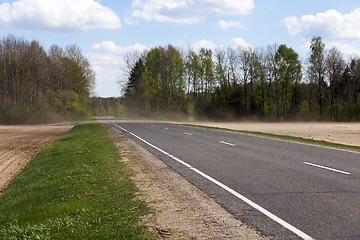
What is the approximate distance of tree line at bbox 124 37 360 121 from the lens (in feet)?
205

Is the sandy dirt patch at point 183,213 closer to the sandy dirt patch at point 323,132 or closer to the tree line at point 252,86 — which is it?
the sandy dirt patch at point 323,132

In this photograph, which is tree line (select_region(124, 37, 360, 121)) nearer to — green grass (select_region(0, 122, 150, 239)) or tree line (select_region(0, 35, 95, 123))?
tree line (select_region(0, 35, 95, 123))

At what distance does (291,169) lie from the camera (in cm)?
932

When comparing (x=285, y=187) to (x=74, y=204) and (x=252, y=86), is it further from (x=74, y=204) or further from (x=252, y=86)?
(x=252, y=86)

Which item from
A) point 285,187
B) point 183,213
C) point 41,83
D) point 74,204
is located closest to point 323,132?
point 285,187

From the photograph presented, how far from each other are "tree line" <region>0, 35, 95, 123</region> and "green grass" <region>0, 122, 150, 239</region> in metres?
58.0

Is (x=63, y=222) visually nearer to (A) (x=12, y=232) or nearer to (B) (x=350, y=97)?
(A) (x=12, y=232)

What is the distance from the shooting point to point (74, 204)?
6.11 m

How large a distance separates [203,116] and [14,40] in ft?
144

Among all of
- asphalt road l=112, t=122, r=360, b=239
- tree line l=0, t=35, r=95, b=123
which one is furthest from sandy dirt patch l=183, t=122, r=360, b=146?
tree line l=0, t=35, r=95, b=123

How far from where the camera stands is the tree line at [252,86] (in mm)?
62625

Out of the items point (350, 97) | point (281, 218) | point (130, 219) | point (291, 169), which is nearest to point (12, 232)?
point (130, 219)

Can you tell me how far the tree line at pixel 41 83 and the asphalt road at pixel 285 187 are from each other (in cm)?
5894

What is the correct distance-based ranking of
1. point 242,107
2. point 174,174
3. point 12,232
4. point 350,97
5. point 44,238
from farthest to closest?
1. point 242,107
2. point 350,97
3. point 174,174
4. point 12,232
5. point 44,238
